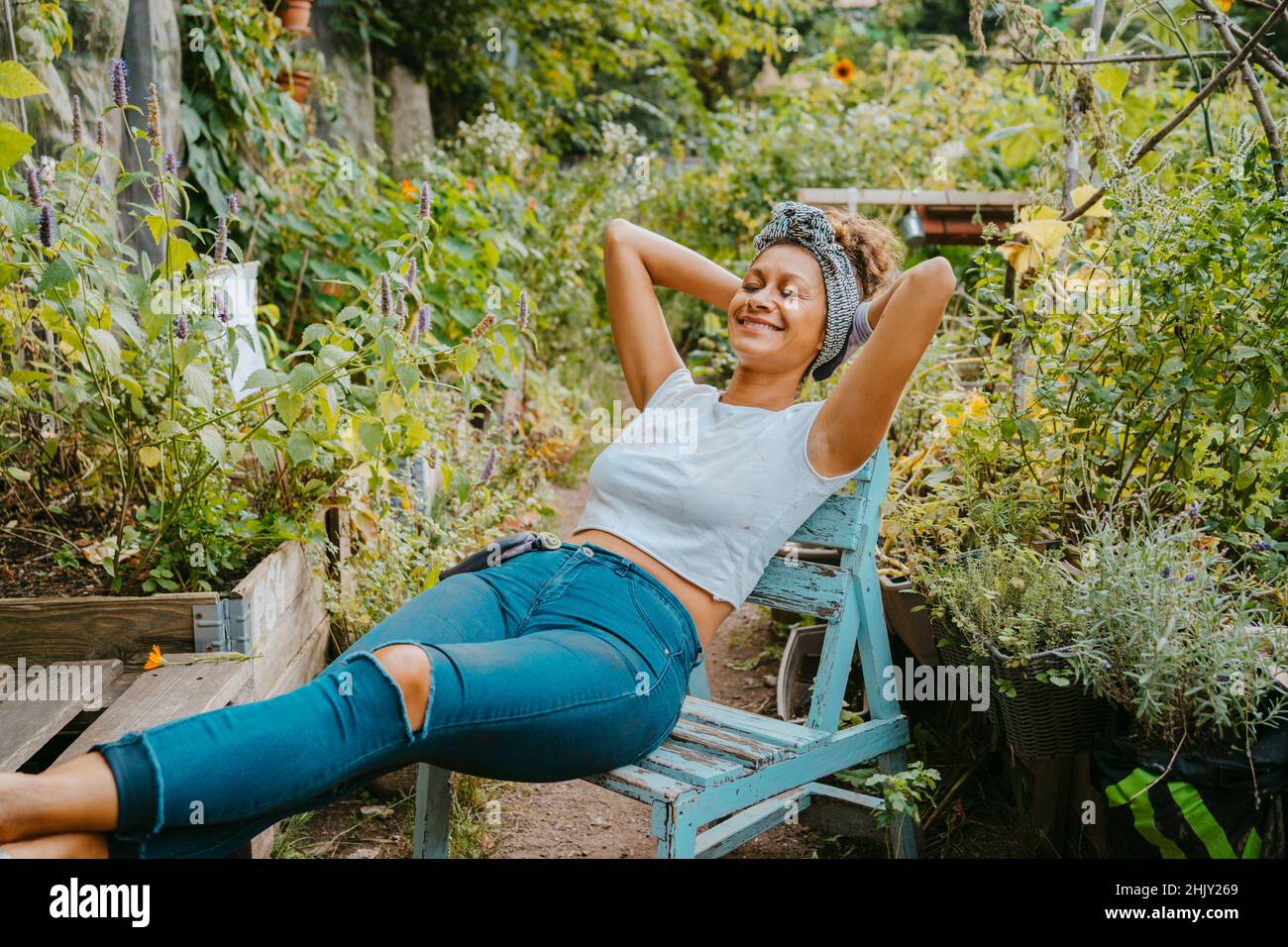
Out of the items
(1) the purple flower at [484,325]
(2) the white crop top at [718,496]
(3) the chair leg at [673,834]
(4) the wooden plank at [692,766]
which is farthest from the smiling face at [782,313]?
(3) the chair leg at [673,834]

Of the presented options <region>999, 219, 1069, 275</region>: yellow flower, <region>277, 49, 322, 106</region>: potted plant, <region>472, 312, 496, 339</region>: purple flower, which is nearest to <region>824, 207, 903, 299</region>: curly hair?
<region>999, 219, 1069, 275</region>: yellow flower

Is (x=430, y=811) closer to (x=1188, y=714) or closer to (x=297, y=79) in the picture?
(x=1188, y=714)

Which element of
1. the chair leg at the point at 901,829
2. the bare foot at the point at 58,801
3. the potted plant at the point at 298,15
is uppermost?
the potted plant at the point at 298,15

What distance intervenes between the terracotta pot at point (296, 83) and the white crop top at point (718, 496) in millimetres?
3185

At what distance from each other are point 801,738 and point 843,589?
31 cm

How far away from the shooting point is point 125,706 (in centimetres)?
203

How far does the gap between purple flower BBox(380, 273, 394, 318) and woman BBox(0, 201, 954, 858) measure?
1.67 feet

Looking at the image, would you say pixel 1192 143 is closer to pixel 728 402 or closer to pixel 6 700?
pixel 728 402

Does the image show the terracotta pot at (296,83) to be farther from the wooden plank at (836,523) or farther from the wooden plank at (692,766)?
the wooden plank at (692,766)

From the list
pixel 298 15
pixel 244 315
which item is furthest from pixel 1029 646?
pixel 298 15

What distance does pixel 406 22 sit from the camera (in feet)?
22.2

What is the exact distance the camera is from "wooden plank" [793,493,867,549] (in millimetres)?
2213

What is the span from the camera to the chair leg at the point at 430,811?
83.7 inches

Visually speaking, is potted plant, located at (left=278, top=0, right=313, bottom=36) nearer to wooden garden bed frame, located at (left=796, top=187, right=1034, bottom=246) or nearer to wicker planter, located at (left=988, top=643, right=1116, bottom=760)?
wooden garden bed frame, located at (left=796, top=187, right=1034, bottom=246)
